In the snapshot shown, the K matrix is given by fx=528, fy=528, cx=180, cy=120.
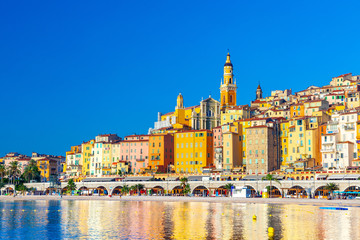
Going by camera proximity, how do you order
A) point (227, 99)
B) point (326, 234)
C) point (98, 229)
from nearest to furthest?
point (326, 234) → point (98, 229) → point (227, 99)

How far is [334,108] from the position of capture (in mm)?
138125

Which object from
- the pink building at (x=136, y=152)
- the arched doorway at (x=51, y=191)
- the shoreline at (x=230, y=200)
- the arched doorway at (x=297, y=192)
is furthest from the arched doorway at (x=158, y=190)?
the arched doorway at (x=51, y=191)

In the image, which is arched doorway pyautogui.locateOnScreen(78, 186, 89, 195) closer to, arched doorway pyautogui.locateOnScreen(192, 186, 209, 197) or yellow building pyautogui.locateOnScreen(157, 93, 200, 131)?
arched doorway pyautogui.locateOnScreen(192, 186, 209, 197)

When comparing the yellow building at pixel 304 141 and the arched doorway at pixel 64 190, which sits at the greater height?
the yellow building at pixel 304 141

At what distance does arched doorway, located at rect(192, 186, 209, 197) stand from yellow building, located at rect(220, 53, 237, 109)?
49184 mm

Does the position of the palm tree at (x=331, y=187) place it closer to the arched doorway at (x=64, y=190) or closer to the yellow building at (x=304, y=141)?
the yellow building at (x=304, y=141)

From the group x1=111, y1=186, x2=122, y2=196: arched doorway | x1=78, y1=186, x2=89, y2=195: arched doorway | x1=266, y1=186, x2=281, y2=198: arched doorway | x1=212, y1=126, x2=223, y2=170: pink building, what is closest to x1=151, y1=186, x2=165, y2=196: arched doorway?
x1=111, y1=186, x2=122, y2=196: arched doorway

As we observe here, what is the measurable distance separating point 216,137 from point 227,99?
106 ft

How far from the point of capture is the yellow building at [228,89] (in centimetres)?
17262

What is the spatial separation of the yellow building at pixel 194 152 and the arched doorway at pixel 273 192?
29.1m

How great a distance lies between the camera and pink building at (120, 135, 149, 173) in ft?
501

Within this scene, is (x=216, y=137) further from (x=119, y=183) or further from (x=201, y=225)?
(x=201, y=225)

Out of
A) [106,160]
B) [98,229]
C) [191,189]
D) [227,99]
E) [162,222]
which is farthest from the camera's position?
[227,99]

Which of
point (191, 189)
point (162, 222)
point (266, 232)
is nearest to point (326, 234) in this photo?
point (266, 232)
